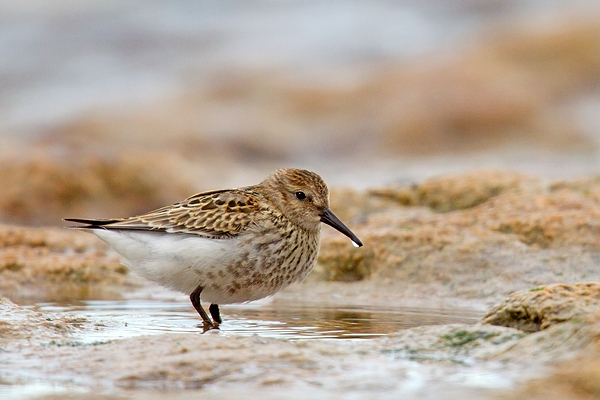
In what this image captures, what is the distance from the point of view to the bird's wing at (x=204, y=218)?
625cm

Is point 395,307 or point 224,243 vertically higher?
point 224,243

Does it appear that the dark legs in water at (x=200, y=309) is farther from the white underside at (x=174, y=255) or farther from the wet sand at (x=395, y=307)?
the wet sand at (x=395, y=307)

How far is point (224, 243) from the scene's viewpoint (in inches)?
242

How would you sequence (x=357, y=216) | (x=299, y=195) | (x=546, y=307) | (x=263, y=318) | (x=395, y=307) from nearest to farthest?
1. (x=546, y=307)
2. (x=263, y=318)
3. (x=395, y=307)
4. (x=299, y=195)
5. (x=357, y=216)

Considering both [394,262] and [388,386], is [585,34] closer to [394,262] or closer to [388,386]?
[394,262]

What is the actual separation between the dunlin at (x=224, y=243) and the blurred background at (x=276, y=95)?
5.02 m

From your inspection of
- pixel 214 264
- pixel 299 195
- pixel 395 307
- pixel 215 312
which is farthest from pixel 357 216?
pixel 214 264

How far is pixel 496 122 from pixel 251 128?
4.59 m

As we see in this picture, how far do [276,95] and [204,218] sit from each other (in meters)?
12.7

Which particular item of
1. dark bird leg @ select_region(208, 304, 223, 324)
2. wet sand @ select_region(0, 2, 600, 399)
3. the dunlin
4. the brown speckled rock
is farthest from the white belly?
the brown speckled rock

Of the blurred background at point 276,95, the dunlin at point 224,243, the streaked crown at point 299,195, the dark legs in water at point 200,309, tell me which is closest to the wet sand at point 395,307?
the dark legs in water at point 200,309

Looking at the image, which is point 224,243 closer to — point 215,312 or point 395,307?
point 215,312

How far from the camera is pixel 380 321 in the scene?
236 inches

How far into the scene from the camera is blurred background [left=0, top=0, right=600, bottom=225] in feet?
39.9
